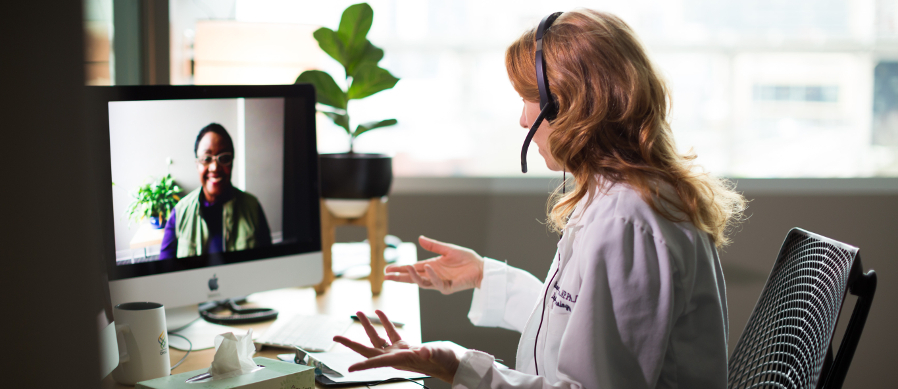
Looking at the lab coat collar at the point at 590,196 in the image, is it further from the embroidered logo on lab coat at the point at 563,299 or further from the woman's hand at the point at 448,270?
the woman's hand at the point at 448,270

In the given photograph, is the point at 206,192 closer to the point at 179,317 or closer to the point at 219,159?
the point at 219,159

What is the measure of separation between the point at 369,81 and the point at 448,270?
0.58 meters

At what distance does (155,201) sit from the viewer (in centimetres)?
102

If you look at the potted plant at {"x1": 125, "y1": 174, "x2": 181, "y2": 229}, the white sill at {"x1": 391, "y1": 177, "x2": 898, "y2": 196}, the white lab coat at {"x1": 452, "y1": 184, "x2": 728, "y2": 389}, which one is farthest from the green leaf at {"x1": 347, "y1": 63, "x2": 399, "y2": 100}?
the white lab coat at {"x1": 452, "y1": 184, "x2": 728, "y2": 389}

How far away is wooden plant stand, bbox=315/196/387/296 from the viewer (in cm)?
144

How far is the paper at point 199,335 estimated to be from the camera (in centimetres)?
105

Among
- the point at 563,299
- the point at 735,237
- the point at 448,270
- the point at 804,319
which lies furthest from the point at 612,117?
the point at 735,237

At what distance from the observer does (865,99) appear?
232 centimetres

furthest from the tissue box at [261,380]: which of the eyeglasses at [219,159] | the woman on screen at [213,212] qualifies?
the eyeglasses at [219,159]

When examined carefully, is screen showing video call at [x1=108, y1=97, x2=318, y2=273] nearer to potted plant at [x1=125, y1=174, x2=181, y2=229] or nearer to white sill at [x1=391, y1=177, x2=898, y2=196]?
potted plant at [x1=125, y1=174, x2=181, y2=229]

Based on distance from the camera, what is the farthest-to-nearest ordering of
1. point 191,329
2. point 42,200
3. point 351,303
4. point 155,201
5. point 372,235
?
point 372,235 → point 351,303 → point 191,329 → point 155,201 → point 42,200

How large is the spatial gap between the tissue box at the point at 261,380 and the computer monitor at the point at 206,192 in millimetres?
254

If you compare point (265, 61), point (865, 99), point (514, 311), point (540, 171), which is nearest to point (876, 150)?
point (865, 99)

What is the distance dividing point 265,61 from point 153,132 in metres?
0.60
